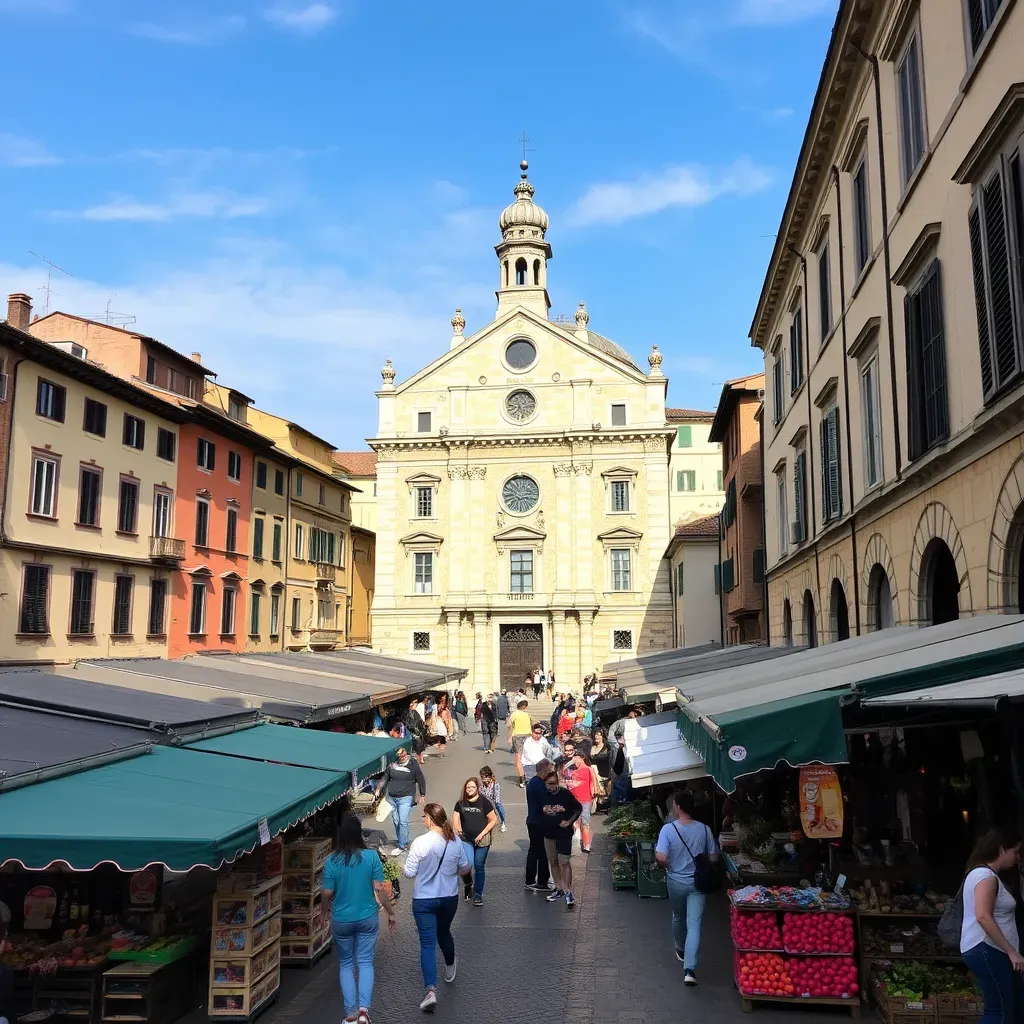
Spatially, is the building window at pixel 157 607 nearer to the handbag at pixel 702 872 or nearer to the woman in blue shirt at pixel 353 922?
the woman in blue shirt at pixel 353 922

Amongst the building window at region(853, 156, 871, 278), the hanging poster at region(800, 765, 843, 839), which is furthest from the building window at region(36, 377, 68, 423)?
the hanging poster at region(800, 765, 843, 839)

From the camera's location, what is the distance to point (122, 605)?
86.2 ft

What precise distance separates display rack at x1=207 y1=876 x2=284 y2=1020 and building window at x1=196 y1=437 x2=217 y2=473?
23431 millimetres

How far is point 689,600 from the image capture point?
40938 mm

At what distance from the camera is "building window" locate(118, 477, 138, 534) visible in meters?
26.3

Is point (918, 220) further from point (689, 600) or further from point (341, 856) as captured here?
point (689, 600)

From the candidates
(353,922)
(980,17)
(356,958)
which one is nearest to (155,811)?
(353,922)

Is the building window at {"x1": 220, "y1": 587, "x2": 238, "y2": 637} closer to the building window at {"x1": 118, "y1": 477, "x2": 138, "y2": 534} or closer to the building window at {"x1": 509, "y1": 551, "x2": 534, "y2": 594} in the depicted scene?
the building window at {"x1": 118, "y1": 477, "x2": 138, "y2": 534}

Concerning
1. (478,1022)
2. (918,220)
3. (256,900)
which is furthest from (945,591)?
(256,900)

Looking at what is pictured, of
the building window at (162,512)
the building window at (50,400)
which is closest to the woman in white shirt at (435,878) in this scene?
the building window at (50,400)

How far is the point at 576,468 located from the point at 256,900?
40844 millimetres

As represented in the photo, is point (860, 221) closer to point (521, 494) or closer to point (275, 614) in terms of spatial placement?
point (275, 614)

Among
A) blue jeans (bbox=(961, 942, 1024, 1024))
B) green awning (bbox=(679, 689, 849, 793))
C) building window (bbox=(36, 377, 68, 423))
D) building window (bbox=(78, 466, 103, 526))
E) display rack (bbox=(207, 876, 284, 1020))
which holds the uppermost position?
building window (bbox=(36, 377, 68, 423))

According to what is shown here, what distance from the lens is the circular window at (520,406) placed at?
49688 mm
